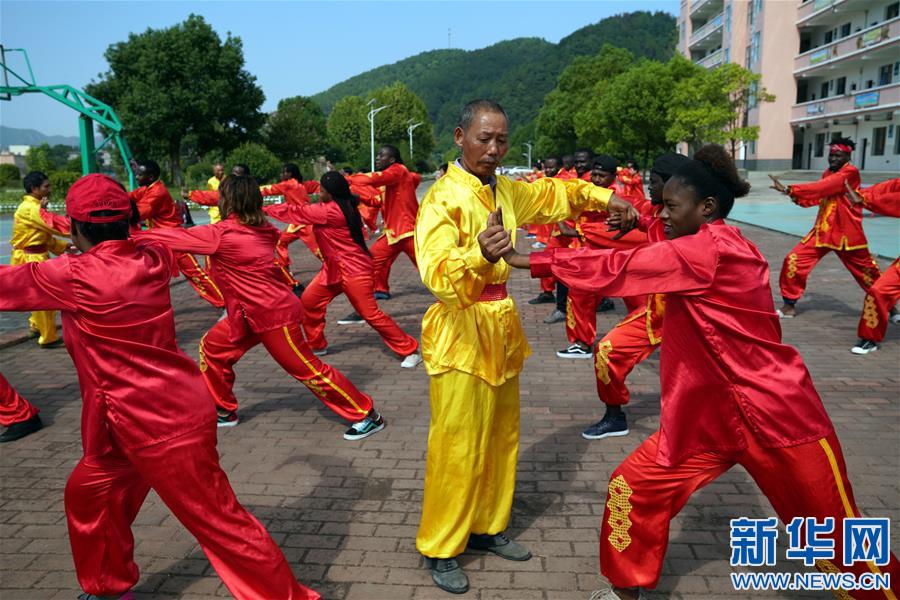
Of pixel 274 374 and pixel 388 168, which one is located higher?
pixel 388 168

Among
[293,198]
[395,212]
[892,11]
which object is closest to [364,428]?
[395,212]

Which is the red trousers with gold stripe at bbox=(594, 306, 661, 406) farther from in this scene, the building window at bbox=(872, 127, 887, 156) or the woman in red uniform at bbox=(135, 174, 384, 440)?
the building window at bbox=(872, 127, 887, 156)

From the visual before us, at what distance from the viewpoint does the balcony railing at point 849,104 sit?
3388 centimetres

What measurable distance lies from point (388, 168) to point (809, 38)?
149ft

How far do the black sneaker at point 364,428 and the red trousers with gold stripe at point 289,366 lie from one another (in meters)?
0.05

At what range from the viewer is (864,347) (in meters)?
7.50

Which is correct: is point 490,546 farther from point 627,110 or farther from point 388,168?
point 627,110

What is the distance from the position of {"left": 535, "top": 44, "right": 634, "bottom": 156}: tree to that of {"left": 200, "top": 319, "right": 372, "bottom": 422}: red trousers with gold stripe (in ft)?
200

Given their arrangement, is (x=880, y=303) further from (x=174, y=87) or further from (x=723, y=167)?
(x=174, y=87)

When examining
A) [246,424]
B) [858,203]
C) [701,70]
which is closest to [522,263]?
[246,424]

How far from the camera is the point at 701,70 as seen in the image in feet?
116

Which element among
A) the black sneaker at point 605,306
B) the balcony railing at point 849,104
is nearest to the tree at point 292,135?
the balcony railing at point 849,104

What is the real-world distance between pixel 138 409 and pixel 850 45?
4414 centimetres

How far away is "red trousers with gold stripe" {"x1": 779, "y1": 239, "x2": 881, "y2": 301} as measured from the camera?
27.1 ft
